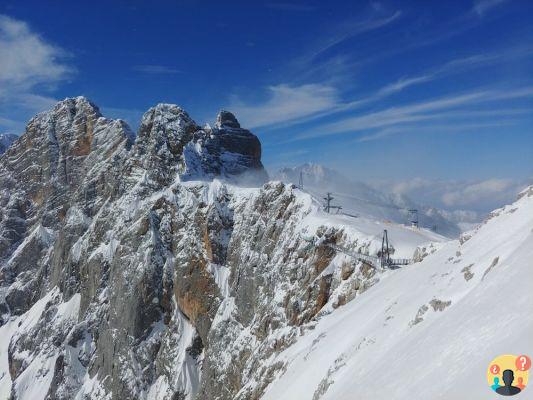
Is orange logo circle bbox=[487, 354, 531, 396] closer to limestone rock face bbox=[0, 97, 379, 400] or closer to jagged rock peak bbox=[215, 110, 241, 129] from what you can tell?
limestone rock face bbox=[0, 97, 379, 400]

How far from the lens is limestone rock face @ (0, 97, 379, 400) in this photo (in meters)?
63.4

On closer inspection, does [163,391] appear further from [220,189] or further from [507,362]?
[507,362]

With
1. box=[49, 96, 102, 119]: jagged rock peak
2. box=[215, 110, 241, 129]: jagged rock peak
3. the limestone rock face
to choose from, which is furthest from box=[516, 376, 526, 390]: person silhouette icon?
box=[49, 96, 102, 119]: jagged rock peak

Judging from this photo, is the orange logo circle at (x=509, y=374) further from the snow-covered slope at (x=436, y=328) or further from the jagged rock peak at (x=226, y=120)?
the jagged rock peak at (x=226, y=120)

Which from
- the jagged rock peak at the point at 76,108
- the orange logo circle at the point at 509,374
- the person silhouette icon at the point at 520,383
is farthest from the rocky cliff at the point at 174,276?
the person silhouette icon at the point at 520,383

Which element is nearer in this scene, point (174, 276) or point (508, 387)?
point (508, 387)

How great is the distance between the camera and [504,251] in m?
23.6

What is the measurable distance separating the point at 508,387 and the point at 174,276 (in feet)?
292

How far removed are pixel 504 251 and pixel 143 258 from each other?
84.5m

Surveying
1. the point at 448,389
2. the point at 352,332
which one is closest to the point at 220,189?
the point at 352,332

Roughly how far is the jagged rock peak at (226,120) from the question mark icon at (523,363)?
4098 inches

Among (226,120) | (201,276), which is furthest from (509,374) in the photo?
(226,120)

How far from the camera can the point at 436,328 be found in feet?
64.3

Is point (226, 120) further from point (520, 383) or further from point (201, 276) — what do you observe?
point (520, 383)
